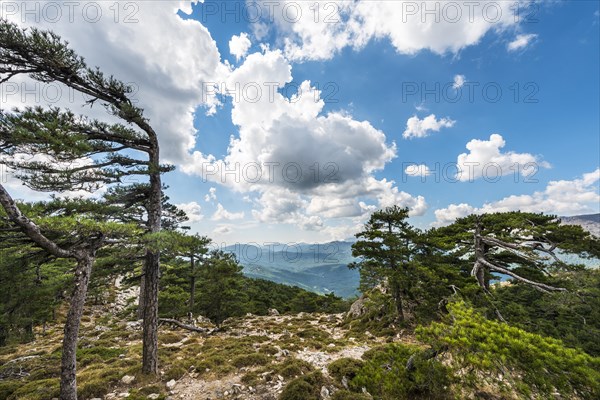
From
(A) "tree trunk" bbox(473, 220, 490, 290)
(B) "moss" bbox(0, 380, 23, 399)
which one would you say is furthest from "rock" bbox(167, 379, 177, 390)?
(A) "tree trunk" bbox(473, 220, 490, 290)

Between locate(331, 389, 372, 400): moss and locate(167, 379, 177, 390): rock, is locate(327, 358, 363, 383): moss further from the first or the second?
locate(167, 379, 177, 390): rock

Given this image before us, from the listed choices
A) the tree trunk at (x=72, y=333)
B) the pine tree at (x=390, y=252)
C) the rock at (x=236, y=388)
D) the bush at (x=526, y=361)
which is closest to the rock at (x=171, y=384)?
the rock at (x=236, y=388)

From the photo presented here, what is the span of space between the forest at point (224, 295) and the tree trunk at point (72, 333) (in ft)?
0.13

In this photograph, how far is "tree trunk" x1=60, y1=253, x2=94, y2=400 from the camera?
6.42 m

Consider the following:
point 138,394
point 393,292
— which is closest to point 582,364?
point 138,394

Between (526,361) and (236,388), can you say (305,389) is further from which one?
(526,361)

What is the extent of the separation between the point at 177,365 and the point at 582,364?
40.7 feet

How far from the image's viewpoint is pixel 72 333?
647 centimetres

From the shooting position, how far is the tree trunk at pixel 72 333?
21.1 ft

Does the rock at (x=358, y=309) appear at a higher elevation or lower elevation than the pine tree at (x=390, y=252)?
lower

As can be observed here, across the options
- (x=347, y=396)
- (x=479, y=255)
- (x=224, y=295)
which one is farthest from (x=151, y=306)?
(x=479, y=255)

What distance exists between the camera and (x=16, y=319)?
14.0 meters

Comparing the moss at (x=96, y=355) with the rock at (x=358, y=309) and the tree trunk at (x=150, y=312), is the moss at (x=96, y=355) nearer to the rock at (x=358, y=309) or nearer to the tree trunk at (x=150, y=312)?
the tree trunk at (x=150, y=312)

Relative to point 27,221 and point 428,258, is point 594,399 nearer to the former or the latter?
point 27,221
